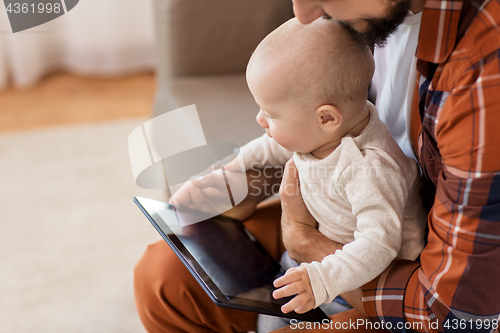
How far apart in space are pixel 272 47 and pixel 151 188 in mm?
471

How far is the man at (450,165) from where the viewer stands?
0.52 meters

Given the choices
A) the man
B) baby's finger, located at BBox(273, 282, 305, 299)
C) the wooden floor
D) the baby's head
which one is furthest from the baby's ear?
the wooden floor

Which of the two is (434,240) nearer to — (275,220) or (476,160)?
(476,160)

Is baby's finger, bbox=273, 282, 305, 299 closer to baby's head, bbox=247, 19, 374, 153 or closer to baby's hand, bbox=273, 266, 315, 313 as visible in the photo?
baby's hand, bbox=273, 266, 315, 313

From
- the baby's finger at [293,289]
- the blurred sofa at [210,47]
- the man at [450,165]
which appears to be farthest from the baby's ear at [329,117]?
the blurred sofa at [210,47]

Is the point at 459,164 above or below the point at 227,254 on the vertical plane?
above

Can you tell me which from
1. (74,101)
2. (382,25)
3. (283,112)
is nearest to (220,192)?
(283,112)

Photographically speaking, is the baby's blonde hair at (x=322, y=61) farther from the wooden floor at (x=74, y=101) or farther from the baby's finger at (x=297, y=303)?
the wooden floor at (x=74, y=101)

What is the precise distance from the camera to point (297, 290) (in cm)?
61

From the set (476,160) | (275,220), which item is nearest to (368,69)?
(476,160)

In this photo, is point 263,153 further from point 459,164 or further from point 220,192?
point 459,164

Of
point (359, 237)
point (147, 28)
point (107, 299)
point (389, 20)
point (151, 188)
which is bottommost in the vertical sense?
point (107, 299)

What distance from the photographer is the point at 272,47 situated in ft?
2.17

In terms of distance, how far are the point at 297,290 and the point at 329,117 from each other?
0.24 meters
